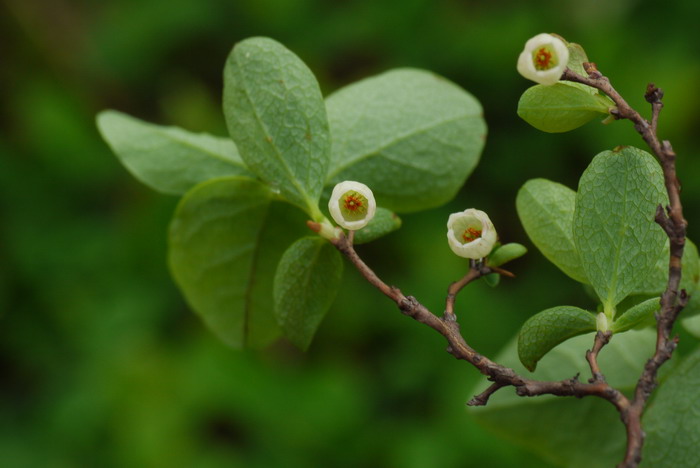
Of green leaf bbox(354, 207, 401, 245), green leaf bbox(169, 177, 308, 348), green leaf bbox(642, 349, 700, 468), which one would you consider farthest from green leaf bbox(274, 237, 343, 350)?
green leaf bbox(642, 349, 700, 468)

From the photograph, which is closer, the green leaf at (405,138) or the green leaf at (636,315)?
the green leaf at (636,315)

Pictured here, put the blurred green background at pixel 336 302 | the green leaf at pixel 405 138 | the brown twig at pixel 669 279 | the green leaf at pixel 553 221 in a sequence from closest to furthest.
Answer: the brown twig at pixel 669 279, the green leaf at pixel 553 221, the green leaf at pixel 405 138, the blurred green background at pixel 336 302

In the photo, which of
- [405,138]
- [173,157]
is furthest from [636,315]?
[173,157]

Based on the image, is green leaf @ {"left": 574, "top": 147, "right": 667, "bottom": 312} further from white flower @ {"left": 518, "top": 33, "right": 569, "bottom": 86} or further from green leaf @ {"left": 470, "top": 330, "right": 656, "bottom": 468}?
green leaf @ {"left": 470, "top": 330, "right": 656, "bottom": 468}

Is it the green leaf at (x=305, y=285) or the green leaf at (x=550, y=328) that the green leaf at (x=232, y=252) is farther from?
the green leaf at (x=550, y=328)

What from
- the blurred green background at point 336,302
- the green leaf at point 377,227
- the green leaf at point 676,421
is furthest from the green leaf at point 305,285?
the blurred green background at point 336,302

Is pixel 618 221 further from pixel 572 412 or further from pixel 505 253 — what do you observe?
pixel 572 412

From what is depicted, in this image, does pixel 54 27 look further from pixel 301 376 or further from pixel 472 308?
pixel 472 308

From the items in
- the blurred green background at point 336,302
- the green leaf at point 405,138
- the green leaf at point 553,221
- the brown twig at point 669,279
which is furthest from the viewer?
the blurred green background at point 336,302

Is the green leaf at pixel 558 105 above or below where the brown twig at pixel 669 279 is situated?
above
